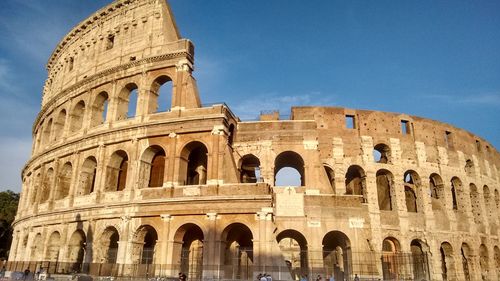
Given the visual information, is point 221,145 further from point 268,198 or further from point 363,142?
point 363,142

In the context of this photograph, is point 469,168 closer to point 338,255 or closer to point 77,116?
point 338,255

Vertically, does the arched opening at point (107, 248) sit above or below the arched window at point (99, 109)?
below

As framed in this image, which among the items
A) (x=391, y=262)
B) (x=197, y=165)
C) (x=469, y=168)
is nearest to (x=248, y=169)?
(x=197, y=165)

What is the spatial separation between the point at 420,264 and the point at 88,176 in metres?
20.3

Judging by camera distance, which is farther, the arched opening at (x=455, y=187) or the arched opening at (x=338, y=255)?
the arched opening at (x=455, y=187)

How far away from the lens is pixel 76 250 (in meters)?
21.0

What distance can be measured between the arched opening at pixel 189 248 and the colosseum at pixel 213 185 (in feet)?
0.31

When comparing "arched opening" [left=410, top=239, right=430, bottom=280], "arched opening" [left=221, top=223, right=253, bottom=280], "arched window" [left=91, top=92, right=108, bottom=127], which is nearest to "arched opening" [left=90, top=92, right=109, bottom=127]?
"arched window" [left=91, top=92, right=108, bottom=127]

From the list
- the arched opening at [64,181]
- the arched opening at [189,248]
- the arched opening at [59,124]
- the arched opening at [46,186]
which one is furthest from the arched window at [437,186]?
the arched opening at [59,124]

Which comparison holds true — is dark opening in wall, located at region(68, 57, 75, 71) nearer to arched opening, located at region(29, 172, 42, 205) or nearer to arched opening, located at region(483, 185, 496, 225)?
arched opening, located at region(29, 172, 42, 205)

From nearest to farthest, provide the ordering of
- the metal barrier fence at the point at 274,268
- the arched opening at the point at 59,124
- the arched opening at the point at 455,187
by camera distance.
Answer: the metal barrier fence at the point at 274,268, the arched opening at the point at 59,124, the arched opening at the point at 455,187

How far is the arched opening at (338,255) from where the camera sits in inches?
778

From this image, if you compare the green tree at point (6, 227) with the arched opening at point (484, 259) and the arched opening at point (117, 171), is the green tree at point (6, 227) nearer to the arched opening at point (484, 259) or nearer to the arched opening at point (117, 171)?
the arched opening at point (117, 171)

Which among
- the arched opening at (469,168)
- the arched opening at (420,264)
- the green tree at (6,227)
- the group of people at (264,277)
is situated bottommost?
the group of people at (264,277)
